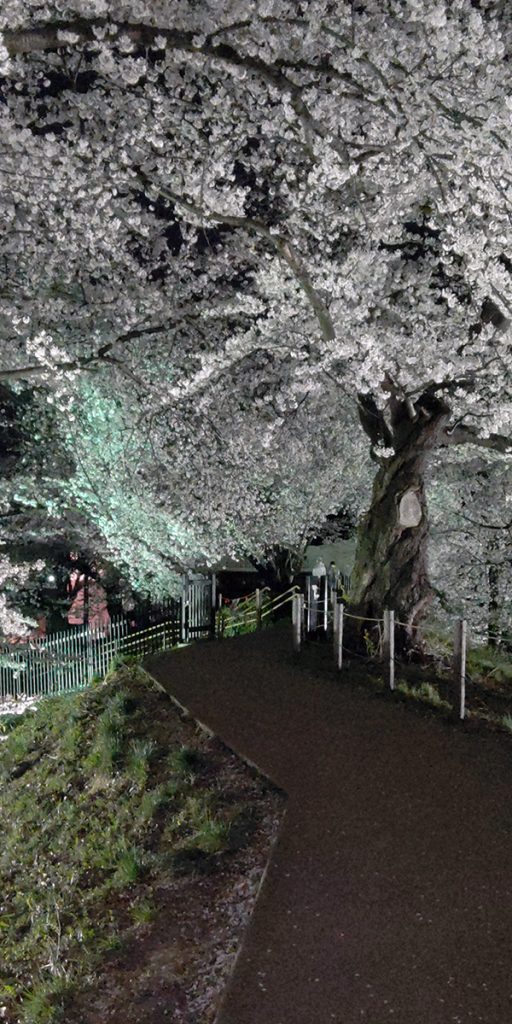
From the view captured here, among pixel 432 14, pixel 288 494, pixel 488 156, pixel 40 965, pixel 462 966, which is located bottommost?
pixel 40 965

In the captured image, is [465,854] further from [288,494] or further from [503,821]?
[288,494]

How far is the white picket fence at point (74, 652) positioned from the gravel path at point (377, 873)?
660 centimetres

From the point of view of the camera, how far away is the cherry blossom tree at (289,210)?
364 inches

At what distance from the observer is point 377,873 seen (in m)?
5.98

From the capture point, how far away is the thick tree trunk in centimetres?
1270

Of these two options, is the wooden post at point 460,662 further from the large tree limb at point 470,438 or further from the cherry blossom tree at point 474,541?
the cherry blossom tree at point 474,541

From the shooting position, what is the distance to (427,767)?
7953 millimetres

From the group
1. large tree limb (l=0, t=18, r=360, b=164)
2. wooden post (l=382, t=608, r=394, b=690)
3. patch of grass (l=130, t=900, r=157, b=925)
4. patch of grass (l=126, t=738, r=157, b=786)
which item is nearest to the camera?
patch of grass (l=130, t=900, r=157, b=925)

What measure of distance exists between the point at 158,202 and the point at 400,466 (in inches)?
266

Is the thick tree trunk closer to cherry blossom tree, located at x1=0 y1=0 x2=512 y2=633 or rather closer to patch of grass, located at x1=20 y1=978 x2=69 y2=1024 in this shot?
cherry blossom tree, located at x1=0 y1=0 x2=512 y2=633

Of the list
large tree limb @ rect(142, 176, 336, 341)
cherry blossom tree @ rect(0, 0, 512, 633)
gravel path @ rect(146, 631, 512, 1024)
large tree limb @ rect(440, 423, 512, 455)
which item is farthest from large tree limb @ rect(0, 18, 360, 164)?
gravel path @ rect(146, 631, 512, 1024)

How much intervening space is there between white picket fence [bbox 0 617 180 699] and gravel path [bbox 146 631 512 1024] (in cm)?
660

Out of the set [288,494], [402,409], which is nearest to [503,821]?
[402,409]

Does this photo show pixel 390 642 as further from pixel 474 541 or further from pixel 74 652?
pixel 74 652
